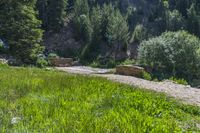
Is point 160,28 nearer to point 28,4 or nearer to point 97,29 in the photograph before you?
point 97,29

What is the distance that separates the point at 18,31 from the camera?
33812 mm

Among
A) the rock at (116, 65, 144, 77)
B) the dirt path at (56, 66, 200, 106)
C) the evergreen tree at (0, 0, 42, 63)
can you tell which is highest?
the evergreen tree at (0, 0, 42, 63)

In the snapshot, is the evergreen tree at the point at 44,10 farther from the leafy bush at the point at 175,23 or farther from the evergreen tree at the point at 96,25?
the leafy bush at the point at 175,23

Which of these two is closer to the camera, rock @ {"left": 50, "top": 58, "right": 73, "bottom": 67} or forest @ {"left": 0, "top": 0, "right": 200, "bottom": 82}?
forest @ {"left": 0, "top": 0, "right": 200, "bottom": 82}

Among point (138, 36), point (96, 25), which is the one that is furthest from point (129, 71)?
point (138, 36)

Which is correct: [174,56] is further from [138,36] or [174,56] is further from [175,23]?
[175,23]

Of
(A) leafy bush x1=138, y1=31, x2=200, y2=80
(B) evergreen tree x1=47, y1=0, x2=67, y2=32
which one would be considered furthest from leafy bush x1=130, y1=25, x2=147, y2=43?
(A) leafy bush x1=138, y1=31, x2=200, y2=80

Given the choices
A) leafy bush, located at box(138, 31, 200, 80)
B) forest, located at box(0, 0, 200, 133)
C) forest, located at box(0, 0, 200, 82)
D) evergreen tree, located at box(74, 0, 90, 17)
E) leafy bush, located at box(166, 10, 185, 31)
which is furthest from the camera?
leafy bush, located at box(166, 10, 185, 31)

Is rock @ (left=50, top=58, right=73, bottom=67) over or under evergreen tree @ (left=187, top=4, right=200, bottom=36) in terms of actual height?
under

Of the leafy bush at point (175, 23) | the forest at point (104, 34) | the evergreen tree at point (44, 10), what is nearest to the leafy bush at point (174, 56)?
the forest at point (104, 34)

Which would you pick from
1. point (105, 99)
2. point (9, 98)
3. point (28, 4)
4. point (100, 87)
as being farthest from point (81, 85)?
point (28, 4)

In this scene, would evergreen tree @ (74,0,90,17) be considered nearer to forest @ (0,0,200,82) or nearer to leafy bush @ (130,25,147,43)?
forest @ (0,0,200,82)

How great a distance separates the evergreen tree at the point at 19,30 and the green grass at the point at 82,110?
61.0ft

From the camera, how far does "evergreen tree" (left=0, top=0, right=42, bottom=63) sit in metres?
34.0
